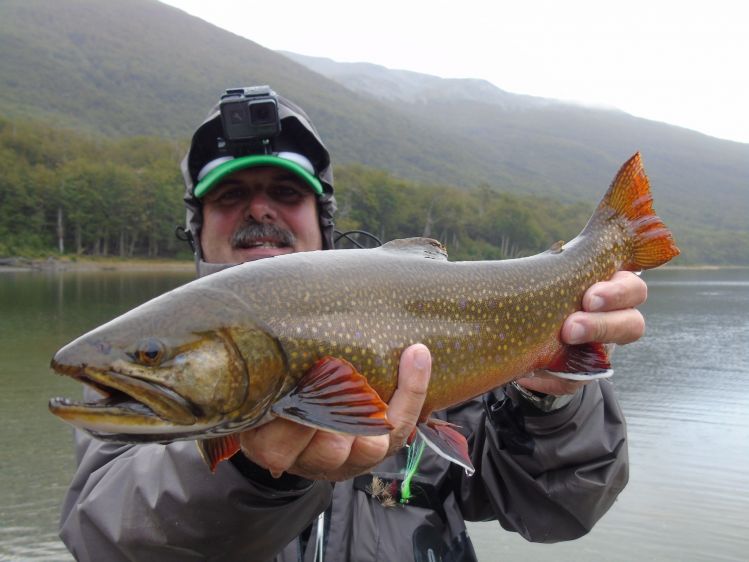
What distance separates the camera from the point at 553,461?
362 centimetres

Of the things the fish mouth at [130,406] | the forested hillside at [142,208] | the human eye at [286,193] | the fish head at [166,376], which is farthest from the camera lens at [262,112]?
the forested hillside at [142,208]

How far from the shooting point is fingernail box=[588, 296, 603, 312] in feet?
10.5

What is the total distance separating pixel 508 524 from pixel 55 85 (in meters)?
185

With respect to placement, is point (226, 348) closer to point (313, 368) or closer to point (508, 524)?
point (313, 368)

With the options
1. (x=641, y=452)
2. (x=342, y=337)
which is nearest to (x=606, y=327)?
(x=342, y=337)

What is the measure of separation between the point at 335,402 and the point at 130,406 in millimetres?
723

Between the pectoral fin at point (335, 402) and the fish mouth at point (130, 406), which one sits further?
the pectoral fin at point (335, 402)

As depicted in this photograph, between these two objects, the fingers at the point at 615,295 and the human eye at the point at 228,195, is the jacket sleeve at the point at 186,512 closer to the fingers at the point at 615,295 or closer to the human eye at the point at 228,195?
the fingers at the point at 615,295

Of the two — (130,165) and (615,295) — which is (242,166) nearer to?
(615,295)

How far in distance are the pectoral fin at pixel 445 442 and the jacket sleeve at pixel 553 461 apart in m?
0.80

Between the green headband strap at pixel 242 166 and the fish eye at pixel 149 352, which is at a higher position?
the green headband strap at pixel 242 166

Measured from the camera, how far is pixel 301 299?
2.52m

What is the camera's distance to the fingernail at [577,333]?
3207 mm

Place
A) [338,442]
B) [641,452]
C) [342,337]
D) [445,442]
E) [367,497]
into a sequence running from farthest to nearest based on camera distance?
[641,452] < [367,497] < [445,442] < [342,337] < [338,442]
